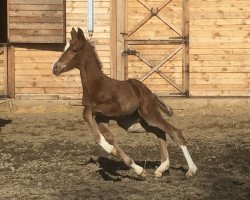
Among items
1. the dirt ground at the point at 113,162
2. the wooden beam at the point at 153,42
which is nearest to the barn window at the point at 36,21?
the wooden beam at the point at 153,42

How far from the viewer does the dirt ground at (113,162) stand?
634cm

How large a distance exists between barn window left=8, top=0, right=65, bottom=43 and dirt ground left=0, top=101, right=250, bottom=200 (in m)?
2.26

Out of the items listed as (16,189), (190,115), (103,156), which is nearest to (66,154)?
(103,156)

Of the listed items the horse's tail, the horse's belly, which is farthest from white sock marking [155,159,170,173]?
the horse's belly

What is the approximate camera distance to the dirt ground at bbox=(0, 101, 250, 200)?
6344 mm

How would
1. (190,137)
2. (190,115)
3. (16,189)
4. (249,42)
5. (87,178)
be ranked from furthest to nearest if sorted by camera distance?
(249,42) → (190,115) → (190,137) → (87,178) → (16,189)

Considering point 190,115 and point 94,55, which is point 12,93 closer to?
point 190,115

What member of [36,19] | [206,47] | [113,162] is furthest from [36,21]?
[113,162]

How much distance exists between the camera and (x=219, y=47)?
1459cm

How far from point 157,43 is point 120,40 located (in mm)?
1050

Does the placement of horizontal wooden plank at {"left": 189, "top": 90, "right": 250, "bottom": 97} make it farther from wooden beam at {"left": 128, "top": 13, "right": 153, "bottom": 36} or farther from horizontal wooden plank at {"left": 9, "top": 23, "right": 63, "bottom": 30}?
horizontal wooden plank at {"left": 9, "top": 23, "right": 63, "bottom": 30}

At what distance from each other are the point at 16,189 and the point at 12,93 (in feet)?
27.7

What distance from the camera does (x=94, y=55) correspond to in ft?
23.6

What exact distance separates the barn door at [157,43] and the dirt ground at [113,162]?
1500mm
